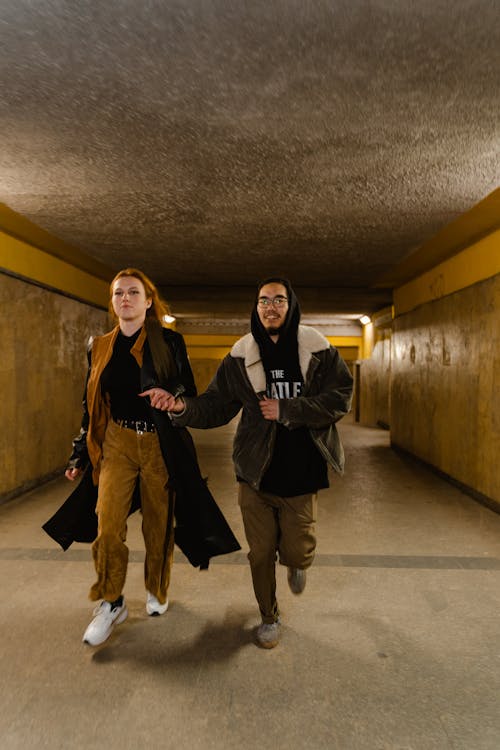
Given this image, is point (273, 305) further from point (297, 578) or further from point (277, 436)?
point (297, 578)

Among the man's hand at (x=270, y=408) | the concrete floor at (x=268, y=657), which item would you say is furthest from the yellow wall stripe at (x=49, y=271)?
the man's hand at (x=270, y=408)

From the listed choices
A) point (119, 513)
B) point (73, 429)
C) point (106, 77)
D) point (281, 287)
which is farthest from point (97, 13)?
point (73, 429)

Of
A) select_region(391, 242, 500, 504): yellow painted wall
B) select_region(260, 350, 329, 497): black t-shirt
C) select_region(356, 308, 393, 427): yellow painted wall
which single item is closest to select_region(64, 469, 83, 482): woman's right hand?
select_region(260, 350, 329, 497): black t-shirt

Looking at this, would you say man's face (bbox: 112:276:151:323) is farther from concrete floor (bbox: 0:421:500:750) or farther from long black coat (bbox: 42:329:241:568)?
concrete floor (bbox: 0:421:500:750)

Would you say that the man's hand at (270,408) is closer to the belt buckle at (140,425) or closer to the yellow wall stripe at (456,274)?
the belt buckle at (140,425)

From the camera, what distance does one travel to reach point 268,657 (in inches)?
106

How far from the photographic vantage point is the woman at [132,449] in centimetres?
280

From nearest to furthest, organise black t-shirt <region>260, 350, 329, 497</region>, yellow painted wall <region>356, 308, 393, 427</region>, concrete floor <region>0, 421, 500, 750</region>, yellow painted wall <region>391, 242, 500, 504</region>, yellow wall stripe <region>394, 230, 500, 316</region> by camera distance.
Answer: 1. concrete floor <region>0, 421, 500, 750</region>
2. black t-shirt <region>260, 350, 329, 497</region>
3. yellow painted wall <region>391, 242, 500, 504</region>
4. yellow wall stripe <region>394, 230, 500, 316</region>
5. yellow painted wall <region>356, 308, 393, 427</region>

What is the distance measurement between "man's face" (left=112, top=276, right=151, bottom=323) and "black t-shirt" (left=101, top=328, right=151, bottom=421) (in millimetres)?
215

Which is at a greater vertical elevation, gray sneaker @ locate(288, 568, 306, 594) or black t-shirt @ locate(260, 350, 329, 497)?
black t-shirt @ locate(260, 350, 329, 497)

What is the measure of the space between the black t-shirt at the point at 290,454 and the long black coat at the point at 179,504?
1.22 ft

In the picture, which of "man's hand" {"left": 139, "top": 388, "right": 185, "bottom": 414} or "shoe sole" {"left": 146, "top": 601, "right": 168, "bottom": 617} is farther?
"shoe sole" {"left": 146, "top": 601, "right": 168, "bottom": 617}

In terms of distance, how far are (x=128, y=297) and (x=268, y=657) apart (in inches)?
78.5

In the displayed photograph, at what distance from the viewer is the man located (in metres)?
2.74
